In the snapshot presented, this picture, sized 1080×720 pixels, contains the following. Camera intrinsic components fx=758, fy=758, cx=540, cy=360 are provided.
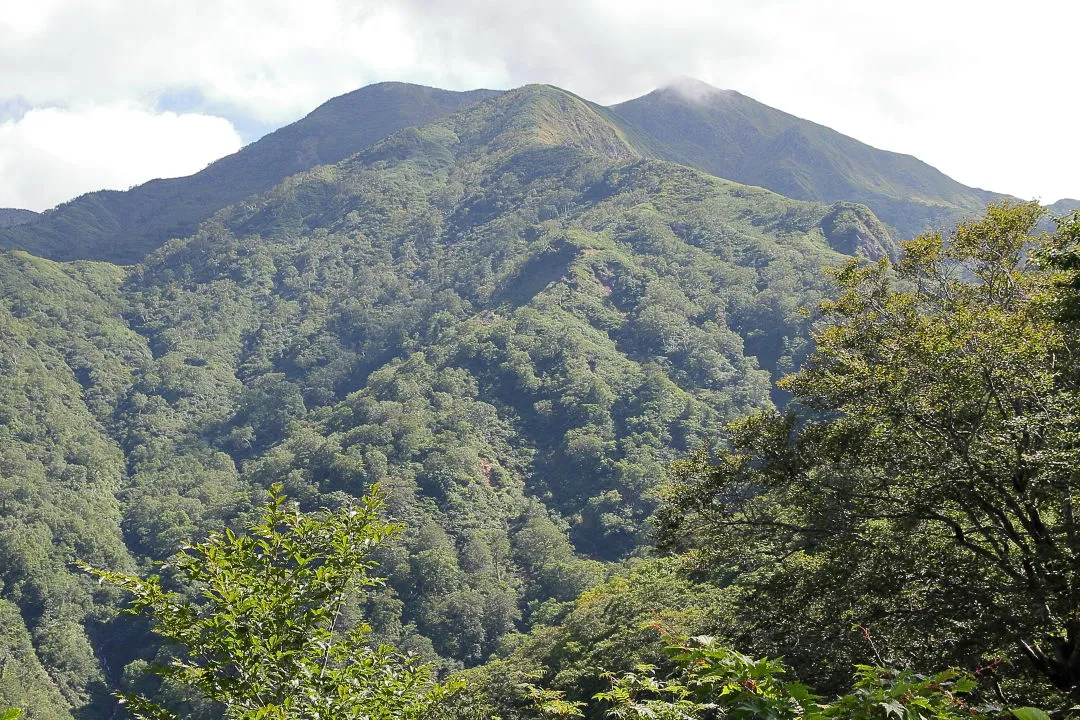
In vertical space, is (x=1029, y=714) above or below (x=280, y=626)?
above

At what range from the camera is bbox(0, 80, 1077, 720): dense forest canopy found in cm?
873

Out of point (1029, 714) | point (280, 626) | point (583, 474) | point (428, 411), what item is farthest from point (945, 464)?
point (428, 411)

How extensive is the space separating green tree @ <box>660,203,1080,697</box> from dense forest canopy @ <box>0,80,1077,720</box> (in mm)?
69

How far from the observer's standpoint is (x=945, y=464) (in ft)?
34.7

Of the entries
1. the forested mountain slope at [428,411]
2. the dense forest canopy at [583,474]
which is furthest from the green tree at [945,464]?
the forested mountain slope at [428,411]

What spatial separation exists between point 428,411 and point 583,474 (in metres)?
28.1

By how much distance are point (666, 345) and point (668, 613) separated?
116 m

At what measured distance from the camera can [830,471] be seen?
1346 cm

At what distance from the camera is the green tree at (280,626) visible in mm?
6301

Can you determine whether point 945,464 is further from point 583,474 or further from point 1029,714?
point 583,474

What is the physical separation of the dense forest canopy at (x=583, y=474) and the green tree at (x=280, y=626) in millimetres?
54

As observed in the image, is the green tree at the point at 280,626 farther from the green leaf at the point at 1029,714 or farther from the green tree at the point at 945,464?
the green tree at the point at 945,464

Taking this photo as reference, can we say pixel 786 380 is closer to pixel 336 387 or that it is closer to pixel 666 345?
pixel 666 345

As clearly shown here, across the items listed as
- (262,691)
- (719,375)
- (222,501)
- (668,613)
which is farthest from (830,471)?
(719,375)
